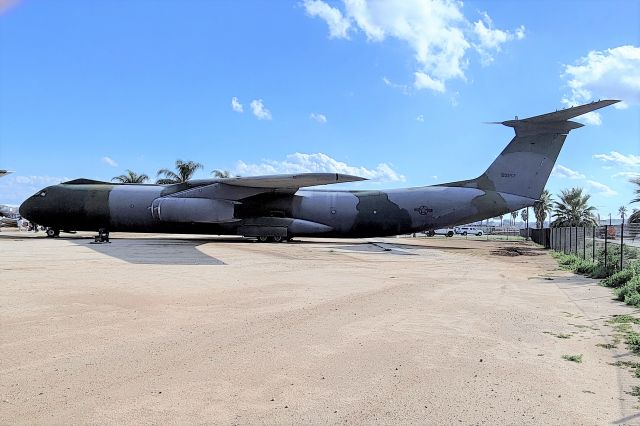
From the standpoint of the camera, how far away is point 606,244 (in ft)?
48.4

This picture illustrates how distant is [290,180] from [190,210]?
231 inches

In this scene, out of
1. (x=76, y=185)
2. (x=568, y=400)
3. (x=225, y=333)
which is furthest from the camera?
(x=76, y=185)

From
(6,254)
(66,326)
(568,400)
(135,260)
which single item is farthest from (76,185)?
(568,400)

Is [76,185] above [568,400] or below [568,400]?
above

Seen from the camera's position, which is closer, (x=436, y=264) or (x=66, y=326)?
(x=66, y=326)

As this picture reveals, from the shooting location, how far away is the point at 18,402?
3.99 m

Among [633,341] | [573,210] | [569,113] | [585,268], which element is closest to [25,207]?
[585,268]

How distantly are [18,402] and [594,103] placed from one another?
24.0 meters

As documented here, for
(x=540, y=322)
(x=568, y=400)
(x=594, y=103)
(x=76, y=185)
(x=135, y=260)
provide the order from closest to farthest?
1. (x=568, y=400)
2. (x=540, y=322)
3. (x=135, y=260)
4. (x=594, y=103)
5. (x=76, y=185)

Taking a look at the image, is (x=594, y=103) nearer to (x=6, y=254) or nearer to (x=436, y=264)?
(x=436, y=264)

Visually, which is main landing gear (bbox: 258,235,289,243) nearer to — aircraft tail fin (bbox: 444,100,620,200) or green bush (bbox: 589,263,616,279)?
aircraft tail fin (bbox: 444,100,620,200)

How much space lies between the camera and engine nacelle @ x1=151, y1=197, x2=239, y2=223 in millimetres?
25109

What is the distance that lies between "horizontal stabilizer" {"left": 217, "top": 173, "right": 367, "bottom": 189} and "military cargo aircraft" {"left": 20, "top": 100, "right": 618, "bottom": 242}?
252 millimetres

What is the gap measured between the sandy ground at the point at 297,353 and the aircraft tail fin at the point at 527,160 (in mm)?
17146
